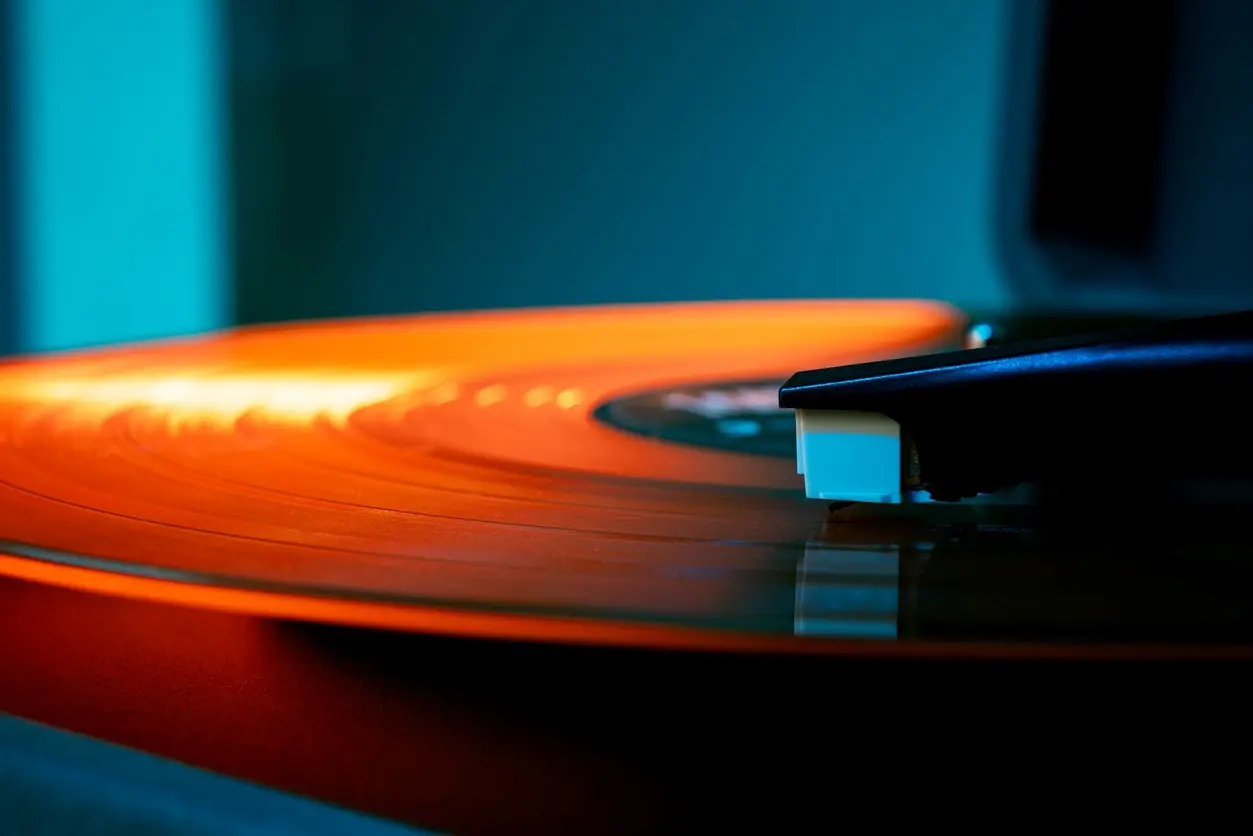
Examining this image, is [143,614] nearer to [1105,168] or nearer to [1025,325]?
[1025,325]

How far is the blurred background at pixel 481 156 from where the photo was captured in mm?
1897

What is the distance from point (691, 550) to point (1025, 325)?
555mm

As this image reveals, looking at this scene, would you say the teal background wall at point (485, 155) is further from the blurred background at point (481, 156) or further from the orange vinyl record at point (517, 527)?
the orange vinyl record at point (517, 527)

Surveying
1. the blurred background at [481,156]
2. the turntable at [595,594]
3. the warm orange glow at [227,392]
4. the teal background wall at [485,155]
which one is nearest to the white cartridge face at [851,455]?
the turntable at [595,594]

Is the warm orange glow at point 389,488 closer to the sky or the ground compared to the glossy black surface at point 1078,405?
closer to the ground

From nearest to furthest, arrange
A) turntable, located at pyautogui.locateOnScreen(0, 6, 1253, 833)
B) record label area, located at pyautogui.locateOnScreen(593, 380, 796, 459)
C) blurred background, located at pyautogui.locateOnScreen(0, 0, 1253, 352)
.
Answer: turntable, located at pyautogui.locateOnScreen(0, 6, 1253, 833) → record label area, located at pyautogui.locateOnScreen(593, 380, 796, 459) → blurred background, located at pyautogui.locateOnScreen(0, 0, 1253, 352)

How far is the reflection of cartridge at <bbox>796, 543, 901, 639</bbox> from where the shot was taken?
187 mm

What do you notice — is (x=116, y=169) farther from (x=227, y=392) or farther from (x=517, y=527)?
(x=517, y=527)

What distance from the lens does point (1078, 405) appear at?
253mm

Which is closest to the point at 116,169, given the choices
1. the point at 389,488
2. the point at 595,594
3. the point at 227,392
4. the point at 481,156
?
the point at 481,156

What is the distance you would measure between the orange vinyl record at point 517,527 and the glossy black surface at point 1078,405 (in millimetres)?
16

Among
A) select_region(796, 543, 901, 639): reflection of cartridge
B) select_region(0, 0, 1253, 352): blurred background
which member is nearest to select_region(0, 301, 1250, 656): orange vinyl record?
select_region(796, 543, 901, 639): reflection of cartridge

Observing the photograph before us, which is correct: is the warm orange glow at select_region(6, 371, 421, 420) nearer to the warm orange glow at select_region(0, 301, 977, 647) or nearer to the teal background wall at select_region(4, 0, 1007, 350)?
the warm orange glow at select_region(0, 301, 977, 647)

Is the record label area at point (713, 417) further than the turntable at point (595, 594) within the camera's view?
Yes
